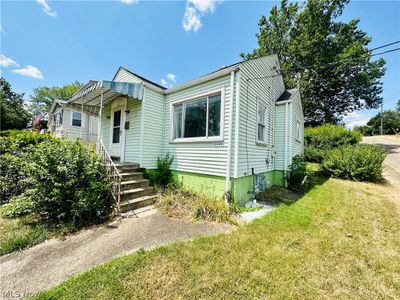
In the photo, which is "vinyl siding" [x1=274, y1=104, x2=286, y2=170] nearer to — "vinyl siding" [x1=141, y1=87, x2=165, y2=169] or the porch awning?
"vinyl siding" [x1=141, y1=87, x2=165, y2=169]

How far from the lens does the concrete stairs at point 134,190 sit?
537 centimetres

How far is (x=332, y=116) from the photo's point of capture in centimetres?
2438

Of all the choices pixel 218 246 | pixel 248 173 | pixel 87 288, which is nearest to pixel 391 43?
pixel 248 173

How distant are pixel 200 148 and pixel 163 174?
1.91 m

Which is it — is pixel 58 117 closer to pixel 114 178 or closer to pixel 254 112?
pixel 114 178

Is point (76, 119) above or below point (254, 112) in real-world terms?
above

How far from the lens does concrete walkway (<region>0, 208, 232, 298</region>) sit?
268 cm

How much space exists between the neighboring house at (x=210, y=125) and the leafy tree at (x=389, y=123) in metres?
51.9

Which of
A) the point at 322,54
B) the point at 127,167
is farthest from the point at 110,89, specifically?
the point at 322,54

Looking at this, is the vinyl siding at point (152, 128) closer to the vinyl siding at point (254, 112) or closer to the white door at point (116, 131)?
the white door at point (116, 131)

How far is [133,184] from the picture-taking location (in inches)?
236

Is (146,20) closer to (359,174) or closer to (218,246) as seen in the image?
(218,246)

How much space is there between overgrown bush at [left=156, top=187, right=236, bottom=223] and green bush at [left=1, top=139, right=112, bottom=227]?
5.21 feet

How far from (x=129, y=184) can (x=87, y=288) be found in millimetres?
3602
